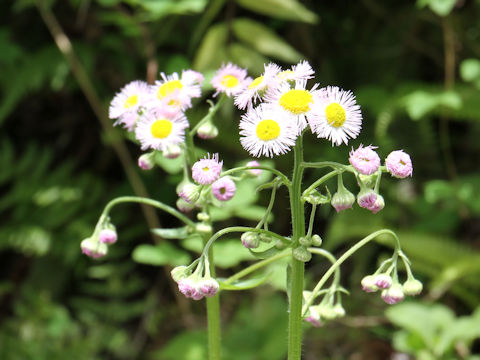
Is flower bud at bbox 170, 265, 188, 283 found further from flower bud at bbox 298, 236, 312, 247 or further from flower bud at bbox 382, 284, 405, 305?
flower bud at bbox 382, 284, 405, 305

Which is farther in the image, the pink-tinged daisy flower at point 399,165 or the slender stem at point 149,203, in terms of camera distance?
the slender stem at point 149,203

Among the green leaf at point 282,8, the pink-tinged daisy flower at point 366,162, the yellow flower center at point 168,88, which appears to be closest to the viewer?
the pink-tinged daisy flower at point 366,162

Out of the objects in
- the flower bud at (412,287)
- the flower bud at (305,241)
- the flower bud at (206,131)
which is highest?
Result: the flower bud at (206,131)

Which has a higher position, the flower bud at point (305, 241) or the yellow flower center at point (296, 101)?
the yellow flower center at point (296, 101)

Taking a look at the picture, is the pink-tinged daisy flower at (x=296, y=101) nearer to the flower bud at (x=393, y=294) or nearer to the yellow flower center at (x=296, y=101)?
the yellow flower center at (x=296, y=101)

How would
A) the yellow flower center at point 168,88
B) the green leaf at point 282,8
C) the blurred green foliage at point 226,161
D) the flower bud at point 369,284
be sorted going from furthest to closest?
the blurred green foliage at point 226,161 < the green leaf at point 282,8 < the yellow flower center at point 168,88 < the flower bud at point 369,284

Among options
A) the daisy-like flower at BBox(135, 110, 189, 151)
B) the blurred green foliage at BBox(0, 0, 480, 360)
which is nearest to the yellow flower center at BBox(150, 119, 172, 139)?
the daisy-like flower at BBox(135, 110, 189, 151)

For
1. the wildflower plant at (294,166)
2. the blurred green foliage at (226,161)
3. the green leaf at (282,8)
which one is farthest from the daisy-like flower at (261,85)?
the green leaf at (282,8)
